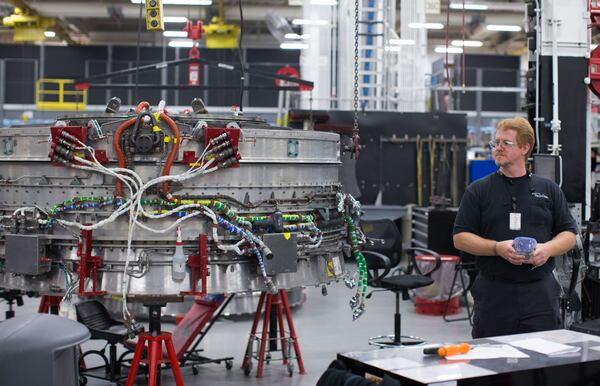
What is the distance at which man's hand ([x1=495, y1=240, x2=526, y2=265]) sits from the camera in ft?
10.3

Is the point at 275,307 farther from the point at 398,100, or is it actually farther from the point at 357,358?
the point at 398,100

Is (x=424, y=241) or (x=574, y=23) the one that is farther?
(x=424, y=241)

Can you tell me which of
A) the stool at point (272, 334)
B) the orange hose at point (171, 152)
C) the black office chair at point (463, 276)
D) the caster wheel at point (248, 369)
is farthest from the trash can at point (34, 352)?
the black office chair at point (463, 276)

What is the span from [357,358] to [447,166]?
8.55 metres

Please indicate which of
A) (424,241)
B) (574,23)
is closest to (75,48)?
(424,241)

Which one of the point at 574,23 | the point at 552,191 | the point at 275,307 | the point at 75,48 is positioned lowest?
the point at 275,307

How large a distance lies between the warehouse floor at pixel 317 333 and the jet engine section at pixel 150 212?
1313 mm

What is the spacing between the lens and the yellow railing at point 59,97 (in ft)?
53.6

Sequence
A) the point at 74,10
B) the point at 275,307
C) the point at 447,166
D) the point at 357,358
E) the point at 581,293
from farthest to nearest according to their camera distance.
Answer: the point at 74,10, the point at 447,166, the point at 581,293, the point at 275,307, the point at 357,358

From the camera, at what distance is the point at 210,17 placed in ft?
64.9

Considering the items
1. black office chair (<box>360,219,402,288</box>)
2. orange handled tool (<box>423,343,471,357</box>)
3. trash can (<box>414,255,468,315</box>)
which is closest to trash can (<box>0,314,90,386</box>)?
orange handled tool (<box>423,343,471,357</box>)

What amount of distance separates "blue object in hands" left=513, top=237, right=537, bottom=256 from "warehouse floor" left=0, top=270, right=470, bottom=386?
2230mm

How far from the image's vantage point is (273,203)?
4.10m

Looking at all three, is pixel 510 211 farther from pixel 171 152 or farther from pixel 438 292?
pixel 438 292
